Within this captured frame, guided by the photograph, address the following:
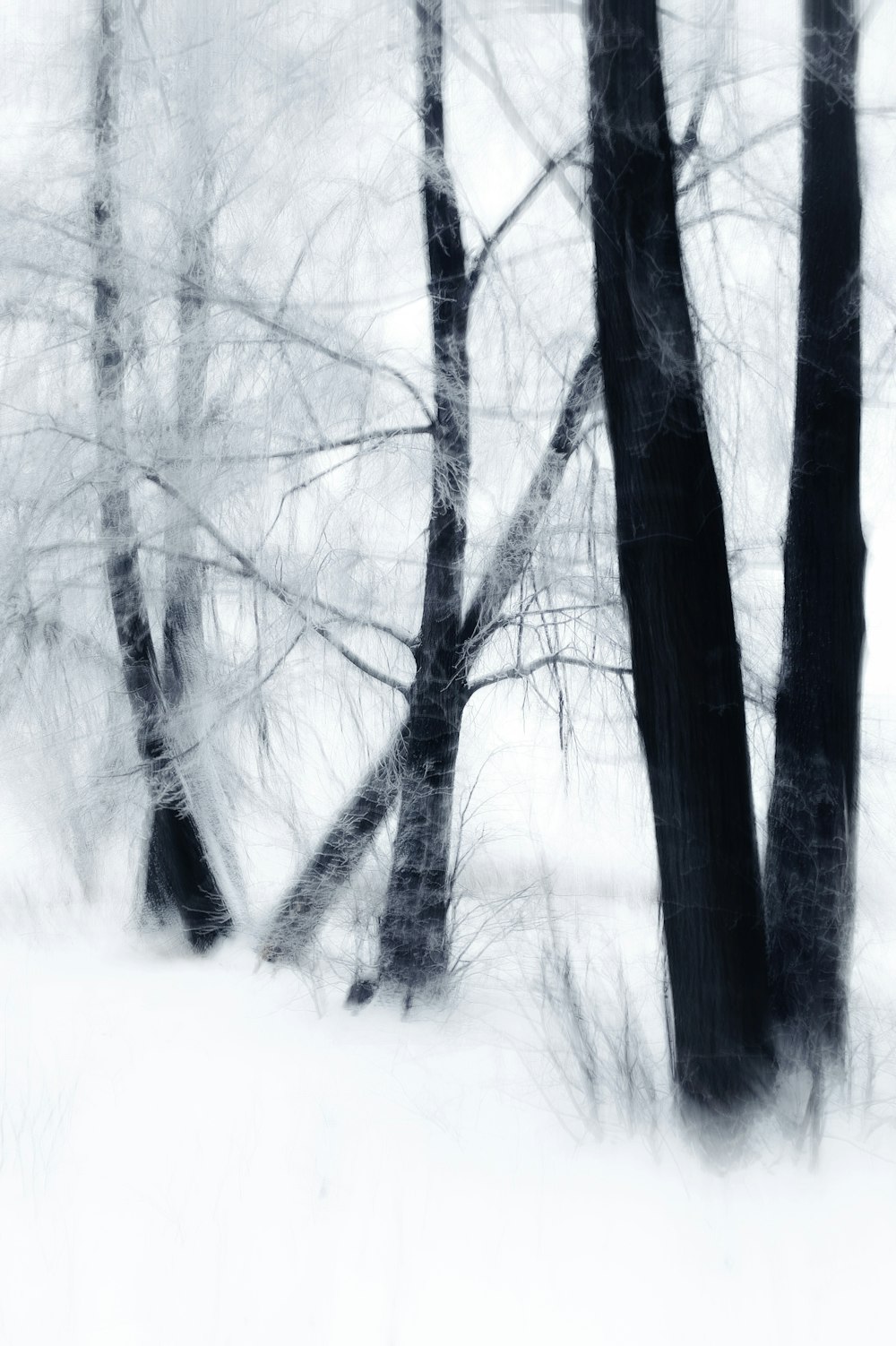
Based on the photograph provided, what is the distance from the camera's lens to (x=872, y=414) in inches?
173

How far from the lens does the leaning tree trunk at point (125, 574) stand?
5875 mm

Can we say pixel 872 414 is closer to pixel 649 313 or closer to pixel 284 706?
pixel 649 313

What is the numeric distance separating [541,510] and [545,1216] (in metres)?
2.96

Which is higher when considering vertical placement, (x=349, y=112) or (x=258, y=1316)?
(x=349, y=112)

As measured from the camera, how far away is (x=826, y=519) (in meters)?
4.09

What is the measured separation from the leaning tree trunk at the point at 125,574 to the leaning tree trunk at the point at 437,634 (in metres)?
1.56

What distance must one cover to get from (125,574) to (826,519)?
3921mm

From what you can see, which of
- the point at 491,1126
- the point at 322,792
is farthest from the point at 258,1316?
the point at 322,792

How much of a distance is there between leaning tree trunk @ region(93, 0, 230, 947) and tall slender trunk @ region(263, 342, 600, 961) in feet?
2.95

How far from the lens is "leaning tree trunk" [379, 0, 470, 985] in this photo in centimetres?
512

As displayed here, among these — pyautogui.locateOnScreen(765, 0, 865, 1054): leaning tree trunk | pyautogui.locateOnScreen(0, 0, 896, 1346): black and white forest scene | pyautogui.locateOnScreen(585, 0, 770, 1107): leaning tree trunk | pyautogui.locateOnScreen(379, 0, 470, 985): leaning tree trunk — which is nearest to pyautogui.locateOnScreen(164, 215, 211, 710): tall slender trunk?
pyautogui.locateOnScreen(0, 0, 896, 1346): black and white forest scene

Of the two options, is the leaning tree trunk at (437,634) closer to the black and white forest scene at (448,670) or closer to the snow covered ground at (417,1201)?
the black and white forest scene at (448,670)

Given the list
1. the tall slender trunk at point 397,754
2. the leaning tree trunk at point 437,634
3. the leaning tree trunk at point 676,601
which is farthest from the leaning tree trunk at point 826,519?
the leaning tree trunk at point 437,634

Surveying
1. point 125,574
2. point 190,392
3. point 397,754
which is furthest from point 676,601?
point 125,574
